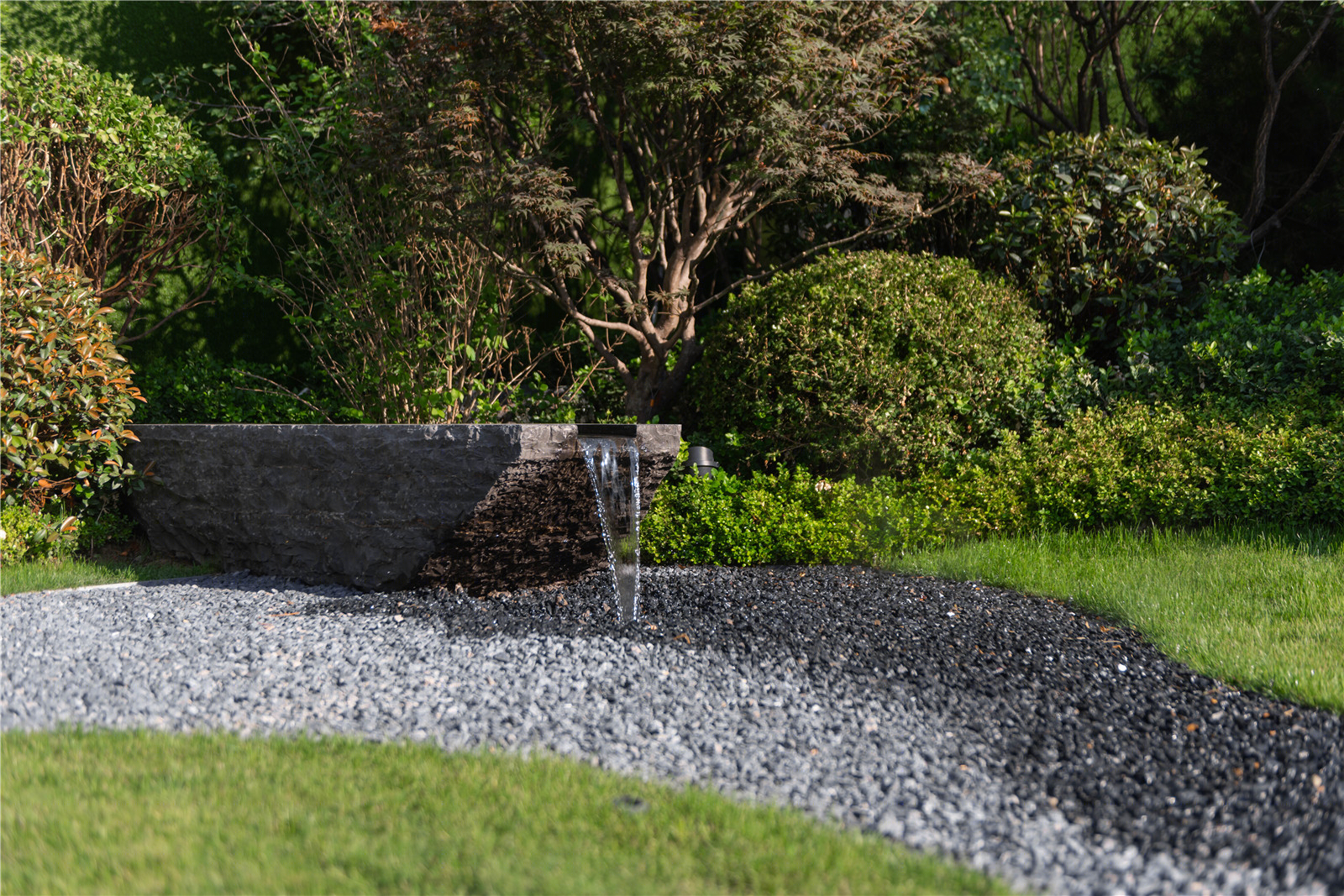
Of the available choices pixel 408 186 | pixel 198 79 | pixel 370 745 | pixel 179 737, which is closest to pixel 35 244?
pixel 198 79

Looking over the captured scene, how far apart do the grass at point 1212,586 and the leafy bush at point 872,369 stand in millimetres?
950

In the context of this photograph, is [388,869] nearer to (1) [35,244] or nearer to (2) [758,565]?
(2) [758,565]

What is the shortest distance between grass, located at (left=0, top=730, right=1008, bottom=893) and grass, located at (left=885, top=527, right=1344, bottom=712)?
72.6 inches

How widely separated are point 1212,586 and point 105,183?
6.91 m

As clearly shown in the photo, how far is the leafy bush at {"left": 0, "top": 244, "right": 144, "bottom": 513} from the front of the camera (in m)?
4.51

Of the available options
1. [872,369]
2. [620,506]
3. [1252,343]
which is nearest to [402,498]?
[620,506]

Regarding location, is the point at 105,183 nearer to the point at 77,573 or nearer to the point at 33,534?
the point at 33,534

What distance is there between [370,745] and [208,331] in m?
5.68

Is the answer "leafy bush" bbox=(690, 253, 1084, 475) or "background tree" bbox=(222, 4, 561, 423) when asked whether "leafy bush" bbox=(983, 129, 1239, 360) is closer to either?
"leafy bush" bbox=(690, 253, 1084, 475)

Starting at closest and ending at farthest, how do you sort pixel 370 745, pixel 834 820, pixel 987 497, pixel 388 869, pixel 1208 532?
pixel 388 869
pixel 834 820
pixel 370 745
pixel 1208 532
pixel 987 497

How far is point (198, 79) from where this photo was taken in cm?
695

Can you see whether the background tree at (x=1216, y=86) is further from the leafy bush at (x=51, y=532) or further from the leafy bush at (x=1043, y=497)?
the leafy bush at (x=51, y=532)

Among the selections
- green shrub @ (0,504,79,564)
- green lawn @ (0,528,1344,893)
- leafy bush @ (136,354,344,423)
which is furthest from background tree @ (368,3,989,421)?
green lawn @ (0,528,1344,893)

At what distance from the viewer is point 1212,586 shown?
3982 millimetres
